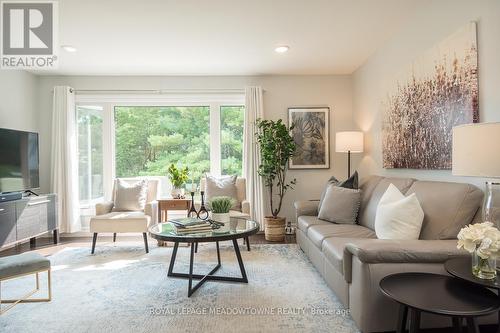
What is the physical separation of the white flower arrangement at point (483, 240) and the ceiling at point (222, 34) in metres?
2.10

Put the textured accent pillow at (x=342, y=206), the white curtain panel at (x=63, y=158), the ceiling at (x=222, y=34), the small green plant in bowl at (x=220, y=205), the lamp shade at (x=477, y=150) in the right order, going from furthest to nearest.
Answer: the white curtain panel at (x=63, y=158) → the textured accent pillow at (x=342, y=206) → the small green plant in bowl at (x=220, y=205) → the ceiling at (x=222, y=34) → the lamp shade at (x=477, y=150)

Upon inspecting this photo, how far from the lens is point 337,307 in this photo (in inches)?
93.4

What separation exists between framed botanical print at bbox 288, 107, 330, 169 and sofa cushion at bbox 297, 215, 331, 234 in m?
1.41

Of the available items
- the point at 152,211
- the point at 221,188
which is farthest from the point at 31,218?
the point at 221,188

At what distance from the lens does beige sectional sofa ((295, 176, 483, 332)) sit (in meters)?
1.86

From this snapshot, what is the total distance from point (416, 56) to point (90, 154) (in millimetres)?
4625

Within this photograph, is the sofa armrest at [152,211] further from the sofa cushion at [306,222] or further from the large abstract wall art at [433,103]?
the large abstract wall art at [433,103]

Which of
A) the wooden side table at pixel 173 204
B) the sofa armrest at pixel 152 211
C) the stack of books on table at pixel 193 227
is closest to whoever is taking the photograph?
the stack of books on table at pixel 193 227

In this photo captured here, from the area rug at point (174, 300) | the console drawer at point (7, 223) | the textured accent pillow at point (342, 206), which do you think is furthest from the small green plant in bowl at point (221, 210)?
the console drawer at point (7, 223)

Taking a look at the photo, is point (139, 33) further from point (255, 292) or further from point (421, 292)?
point (421, 292)

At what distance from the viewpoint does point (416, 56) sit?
120 inches

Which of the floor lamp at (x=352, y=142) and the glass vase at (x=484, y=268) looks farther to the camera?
the floor lamp at (x=352, y=142)

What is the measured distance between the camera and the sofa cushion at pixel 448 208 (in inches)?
83.7

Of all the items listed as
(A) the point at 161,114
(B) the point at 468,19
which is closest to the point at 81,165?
(A) the point at 161,114
